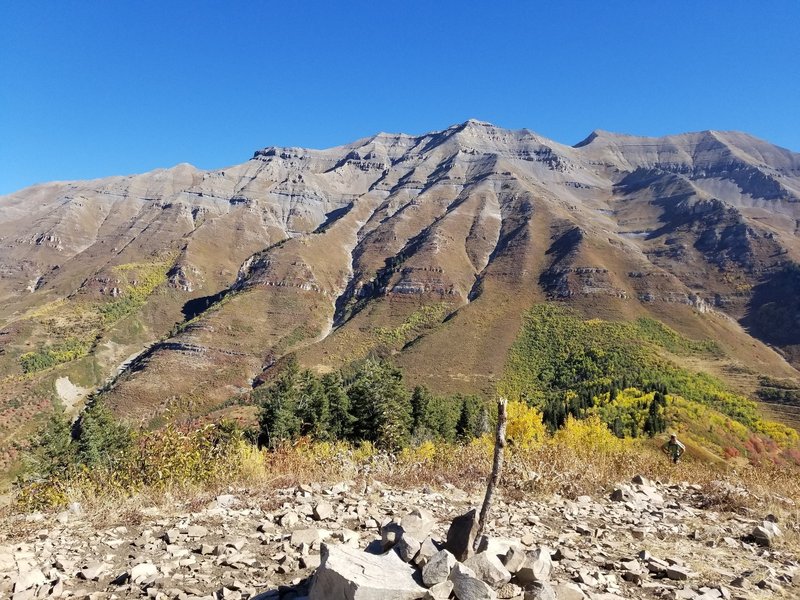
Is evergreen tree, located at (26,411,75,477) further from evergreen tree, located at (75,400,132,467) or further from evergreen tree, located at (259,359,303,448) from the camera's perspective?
evergreen tree, located at (259,359,303,448)

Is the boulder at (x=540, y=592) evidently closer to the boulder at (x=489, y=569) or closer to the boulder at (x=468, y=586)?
the boulder at (x=489, y=569)

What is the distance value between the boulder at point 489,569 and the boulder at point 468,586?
0.23 meters

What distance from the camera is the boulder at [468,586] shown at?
390 cm

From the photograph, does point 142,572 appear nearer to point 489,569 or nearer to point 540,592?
point 489,569

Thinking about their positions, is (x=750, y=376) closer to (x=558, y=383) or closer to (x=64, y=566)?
(x=558, y=383)

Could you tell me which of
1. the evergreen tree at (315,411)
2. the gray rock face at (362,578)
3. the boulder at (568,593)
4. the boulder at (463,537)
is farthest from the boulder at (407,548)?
the evergreen tree at (315,411)

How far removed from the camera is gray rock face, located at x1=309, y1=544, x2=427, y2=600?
3727mm

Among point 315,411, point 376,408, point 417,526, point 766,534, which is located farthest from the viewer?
point 315,411

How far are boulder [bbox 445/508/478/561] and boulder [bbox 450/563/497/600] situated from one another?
1.94 ft

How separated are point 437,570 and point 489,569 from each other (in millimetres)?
605

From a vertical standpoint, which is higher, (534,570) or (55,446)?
(534,570)

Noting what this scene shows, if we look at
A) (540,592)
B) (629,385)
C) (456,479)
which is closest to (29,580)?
(540,592)

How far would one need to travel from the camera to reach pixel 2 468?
272ft

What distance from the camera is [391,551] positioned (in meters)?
4.43
